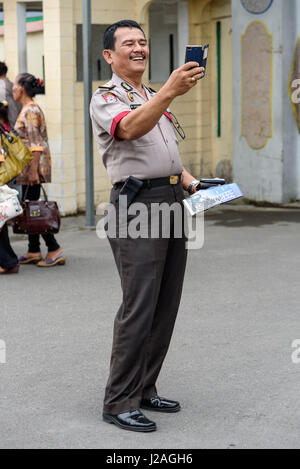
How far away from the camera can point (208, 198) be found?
4.53 metres

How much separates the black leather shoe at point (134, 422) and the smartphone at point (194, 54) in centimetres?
173

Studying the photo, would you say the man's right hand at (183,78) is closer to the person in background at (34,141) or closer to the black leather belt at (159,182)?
the black leather belt at (159,182)

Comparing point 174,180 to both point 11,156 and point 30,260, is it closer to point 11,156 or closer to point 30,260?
point 11,156

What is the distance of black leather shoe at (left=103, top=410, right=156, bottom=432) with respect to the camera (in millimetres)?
4535

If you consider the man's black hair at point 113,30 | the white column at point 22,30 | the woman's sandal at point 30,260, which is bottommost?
the woman's sandal at point 30,260

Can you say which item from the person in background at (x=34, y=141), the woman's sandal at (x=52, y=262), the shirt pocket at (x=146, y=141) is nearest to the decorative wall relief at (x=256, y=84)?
the person in background at (x=34, y=141)

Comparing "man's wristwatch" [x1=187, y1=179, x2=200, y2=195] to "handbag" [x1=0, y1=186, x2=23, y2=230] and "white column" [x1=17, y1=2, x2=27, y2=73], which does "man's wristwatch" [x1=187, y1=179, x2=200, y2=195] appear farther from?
"white column" [x1=17, y1=2, x2=27, y2=73]

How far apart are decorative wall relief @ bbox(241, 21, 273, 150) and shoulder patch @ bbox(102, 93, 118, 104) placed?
26.2 ft

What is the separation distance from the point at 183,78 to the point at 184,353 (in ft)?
7.66

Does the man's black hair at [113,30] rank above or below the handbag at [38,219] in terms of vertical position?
above

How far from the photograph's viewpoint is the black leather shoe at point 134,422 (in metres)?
4.54

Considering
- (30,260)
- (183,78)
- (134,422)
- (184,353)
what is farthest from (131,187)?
(30,260)

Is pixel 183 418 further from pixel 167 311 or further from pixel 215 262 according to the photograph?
pixel 215 262
